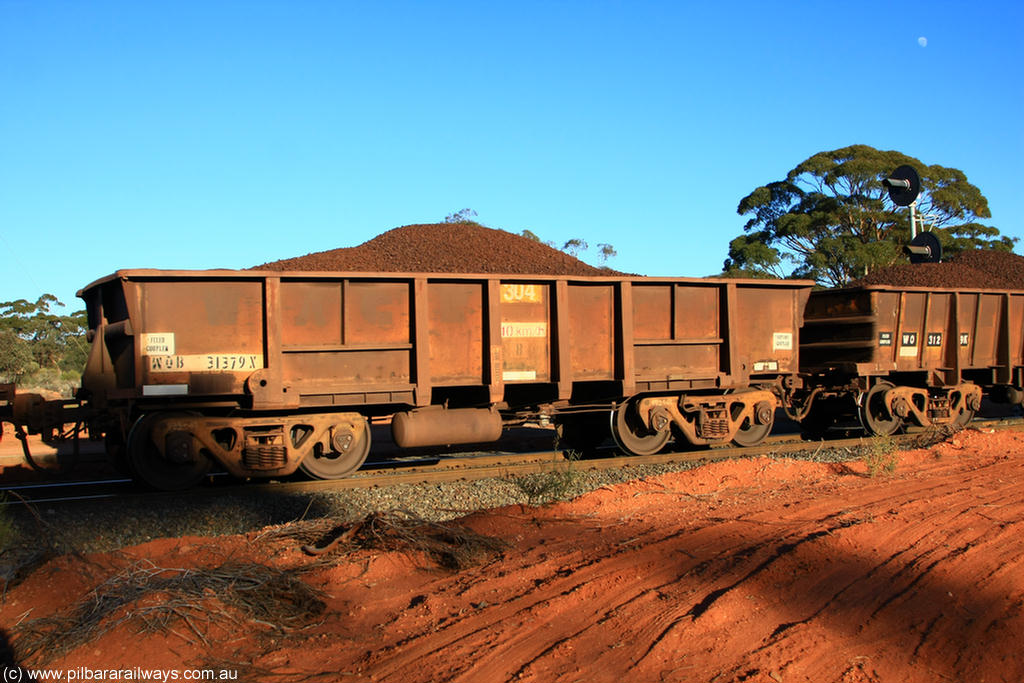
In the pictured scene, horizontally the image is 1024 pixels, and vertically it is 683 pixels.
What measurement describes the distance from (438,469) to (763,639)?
641 cm

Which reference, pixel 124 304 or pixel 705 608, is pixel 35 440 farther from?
pixel 705 608

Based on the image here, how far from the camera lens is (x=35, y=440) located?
1642 cm

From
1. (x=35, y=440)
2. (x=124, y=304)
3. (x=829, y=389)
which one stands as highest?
(x=124, y=304)

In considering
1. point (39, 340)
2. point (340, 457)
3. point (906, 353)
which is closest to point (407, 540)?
point (340, 457)

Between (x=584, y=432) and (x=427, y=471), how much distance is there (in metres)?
3.36

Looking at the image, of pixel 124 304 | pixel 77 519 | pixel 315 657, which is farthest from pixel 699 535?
pixel 124 304

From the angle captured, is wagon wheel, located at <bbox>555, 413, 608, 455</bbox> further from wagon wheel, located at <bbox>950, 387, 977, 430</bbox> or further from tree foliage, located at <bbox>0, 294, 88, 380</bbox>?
tree foliage, located at <bbox>0, 294, 88, 380</bbox>

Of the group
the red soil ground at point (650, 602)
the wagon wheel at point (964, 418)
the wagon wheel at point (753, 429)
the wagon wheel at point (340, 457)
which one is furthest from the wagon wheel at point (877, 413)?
the wagon wheel at point (340, 457)

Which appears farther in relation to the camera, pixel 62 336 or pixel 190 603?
pixel 62 336

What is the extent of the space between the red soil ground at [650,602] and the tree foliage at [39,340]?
2445 centimetres

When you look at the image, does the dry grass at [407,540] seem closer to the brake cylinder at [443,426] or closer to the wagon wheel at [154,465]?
the wagon wheel at [154,465]

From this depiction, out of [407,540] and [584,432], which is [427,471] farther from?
[407,540]

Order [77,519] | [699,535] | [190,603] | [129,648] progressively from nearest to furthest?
[129,648]
[190,603]
[699,535]
[77,519]

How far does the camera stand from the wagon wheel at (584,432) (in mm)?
12250
